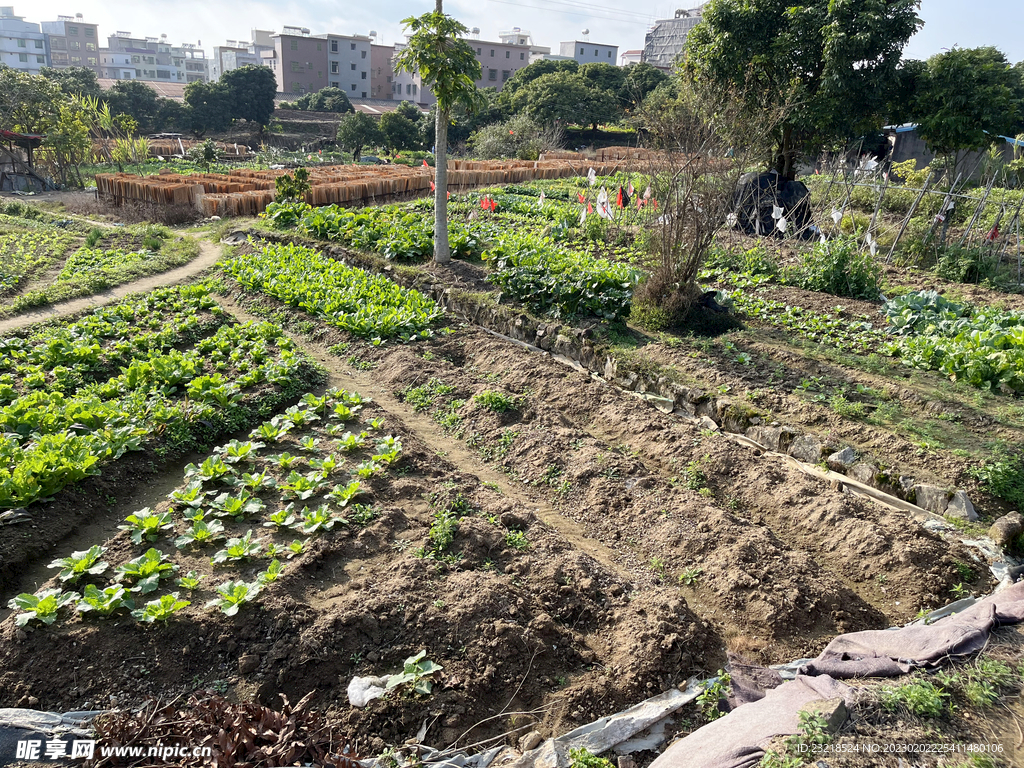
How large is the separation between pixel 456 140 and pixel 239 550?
130ft

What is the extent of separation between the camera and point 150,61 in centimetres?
9550

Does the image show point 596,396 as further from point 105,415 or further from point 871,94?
point 871,94

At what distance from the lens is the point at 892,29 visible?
12.3m

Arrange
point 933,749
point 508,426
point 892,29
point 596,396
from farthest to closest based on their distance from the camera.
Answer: point 892,29 < point 596,396 < point 508,426 < point 933,749

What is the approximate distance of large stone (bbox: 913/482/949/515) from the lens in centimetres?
514

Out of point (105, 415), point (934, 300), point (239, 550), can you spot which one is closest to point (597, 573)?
point (239, 550)

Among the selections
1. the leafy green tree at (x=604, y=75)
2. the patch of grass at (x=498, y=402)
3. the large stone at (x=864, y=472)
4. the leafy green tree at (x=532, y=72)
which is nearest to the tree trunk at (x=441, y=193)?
the patch of grass at (x=498, y=402)

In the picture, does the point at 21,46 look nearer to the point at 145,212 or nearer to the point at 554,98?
the point at 554,98

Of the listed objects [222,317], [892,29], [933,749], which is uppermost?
[892,29]

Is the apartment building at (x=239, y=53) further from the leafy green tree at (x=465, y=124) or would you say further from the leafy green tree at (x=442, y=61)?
the leafy green tree at (x=442, y=61)

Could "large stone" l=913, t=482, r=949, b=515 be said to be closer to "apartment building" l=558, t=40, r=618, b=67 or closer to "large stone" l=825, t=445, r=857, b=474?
"large stone" l=825, t=445, r=857, b=474

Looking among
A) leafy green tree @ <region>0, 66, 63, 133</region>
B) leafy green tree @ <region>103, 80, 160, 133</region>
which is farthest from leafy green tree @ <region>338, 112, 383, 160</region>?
leafy green tree @ <region>103, 80, 160, 133</region>

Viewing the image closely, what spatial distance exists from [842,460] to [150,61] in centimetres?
11875

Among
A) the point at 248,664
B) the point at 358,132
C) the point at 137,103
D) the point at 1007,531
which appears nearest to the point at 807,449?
the point at 1007,531
